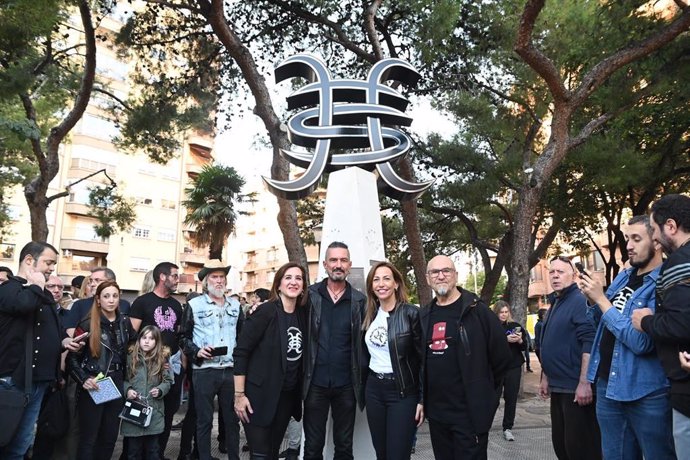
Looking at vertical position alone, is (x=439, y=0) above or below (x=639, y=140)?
above

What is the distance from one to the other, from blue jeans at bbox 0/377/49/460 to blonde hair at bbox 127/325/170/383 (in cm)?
86

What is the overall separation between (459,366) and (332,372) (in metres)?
0.96

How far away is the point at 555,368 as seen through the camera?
4.08 m

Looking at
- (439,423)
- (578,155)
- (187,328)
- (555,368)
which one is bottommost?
(439,423)

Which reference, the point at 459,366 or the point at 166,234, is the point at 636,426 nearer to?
the point at 459,366

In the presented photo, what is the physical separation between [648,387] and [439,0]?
876 cm

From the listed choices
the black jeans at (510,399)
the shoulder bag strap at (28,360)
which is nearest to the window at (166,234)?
the black jeans at (510,399)

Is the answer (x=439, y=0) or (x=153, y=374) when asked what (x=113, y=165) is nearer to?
(x=439, y=0)

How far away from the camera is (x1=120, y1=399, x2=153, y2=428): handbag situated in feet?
15.3

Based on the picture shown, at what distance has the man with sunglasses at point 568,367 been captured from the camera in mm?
3809

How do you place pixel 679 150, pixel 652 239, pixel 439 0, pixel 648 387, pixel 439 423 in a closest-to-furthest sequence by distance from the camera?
pixel 648 387, pixel 652 239, pixel 439 423, pixel 439 0, pixel 679 150

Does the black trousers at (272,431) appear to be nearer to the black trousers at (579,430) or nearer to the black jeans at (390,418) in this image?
the black jeans at (390,418)

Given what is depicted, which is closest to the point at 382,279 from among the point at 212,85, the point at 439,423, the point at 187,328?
the point at 439,423

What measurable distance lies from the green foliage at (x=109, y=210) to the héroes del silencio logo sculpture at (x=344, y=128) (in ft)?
37.9
